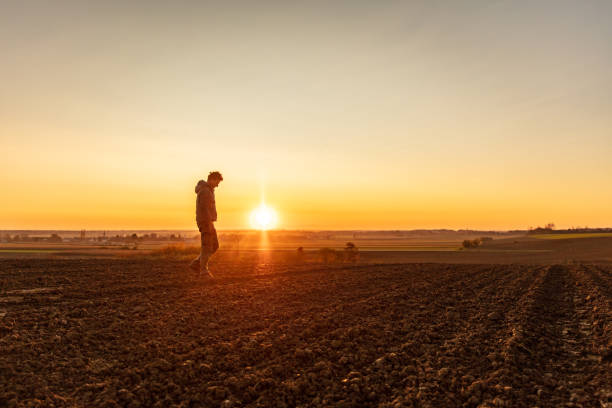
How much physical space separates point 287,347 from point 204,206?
20.2ft

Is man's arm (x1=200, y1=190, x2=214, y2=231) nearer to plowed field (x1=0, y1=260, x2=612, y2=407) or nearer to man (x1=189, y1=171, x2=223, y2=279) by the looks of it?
man (x1=189, y1=171, x2=223, y2=279)

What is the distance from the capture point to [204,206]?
10.6 metres

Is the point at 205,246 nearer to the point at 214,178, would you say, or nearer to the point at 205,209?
the point at 205,209

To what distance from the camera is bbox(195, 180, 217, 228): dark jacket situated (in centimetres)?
1061

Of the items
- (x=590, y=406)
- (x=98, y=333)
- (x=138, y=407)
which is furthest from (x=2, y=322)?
(x=590, y=406)

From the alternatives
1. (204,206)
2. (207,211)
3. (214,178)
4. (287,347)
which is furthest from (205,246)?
(287,347)

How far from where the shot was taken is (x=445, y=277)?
14352mm

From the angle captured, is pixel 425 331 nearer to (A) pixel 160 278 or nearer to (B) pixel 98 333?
(B) pixel 98 333

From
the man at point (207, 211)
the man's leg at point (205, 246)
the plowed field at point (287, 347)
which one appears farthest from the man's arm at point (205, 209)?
the plowed field at point (287, 347)

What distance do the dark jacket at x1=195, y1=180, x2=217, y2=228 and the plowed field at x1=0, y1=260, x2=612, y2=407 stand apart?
191 centimetres

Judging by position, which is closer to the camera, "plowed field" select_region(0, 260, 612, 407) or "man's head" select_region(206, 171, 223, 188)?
"plowed field" select_region(0, 260, 612, 407)

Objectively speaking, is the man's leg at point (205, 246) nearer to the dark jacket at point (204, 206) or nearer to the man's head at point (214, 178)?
the dark jacket at point (204, 206)

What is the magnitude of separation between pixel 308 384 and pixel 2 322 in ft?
14.2

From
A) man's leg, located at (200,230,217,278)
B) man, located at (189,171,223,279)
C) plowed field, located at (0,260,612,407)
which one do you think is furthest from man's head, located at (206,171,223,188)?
plowed field, located at (0,260,612,407)
